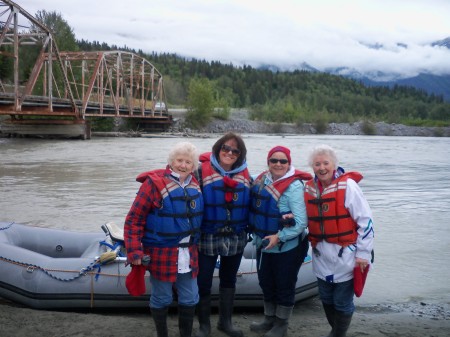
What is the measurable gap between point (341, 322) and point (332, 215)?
78cm

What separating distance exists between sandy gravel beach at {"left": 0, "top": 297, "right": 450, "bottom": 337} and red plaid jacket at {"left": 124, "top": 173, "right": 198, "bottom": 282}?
29.5 inches

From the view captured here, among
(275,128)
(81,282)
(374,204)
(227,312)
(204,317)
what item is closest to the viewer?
(204,317)

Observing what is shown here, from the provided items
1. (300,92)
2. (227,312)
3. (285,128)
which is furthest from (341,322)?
(300,92)

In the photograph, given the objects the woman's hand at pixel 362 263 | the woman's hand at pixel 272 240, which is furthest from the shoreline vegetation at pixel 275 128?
the woman's hand at pixel 362 263

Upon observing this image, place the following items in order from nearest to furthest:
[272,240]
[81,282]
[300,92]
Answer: [272,240] < [81,282] < [300,92]

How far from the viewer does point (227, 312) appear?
3885 millimetres

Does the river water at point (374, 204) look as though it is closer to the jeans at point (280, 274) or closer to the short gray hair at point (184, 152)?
the jeans at point (280, 274)

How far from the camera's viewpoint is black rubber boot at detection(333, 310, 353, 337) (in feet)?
11.6

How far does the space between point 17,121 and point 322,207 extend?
34926mm

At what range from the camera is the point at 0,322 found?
3.90m

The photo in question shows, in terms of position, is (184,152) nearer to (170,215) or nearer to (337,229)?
(170,215)

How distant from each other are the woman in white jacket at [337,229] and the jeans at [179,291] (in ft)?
2.93

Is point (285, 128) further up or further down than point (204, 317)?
further down

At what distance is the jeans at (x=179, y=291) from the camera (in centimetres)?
344
